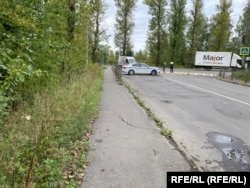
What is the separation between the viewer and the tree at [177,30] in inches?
2366

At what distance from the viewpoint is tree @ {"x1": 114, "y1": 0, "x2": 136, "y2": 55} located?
56344 millimetres

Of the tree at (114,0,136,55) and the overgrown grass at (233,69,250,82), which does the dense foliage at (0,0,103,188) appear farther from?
the tree at (114,0,136,55)

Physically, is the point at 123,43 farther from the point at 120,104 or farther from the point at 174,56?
the point at 120,104

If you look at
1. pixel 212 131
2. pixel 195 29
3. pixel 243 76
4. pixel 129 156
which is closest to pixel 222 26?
pixel 195 29

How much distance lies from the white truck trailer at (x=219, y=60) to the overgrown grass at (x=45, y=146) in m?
44.7

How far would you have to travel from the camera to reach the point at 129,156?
4.92m

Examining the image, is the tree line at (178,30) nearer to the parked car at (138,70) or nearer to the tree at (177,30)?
the tree at (177,30)

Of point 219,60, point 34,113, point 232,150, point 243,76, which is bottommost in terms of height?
point 232,150

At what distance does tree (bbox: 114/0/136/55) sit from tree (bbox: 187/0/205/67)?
14251mm

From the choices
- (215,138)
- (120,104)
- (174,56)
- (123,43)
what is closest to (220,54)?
(174,56)

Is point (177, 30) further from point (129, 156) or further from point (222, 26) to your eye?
point (129, 156)

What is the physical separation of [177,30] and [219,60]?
1663cm

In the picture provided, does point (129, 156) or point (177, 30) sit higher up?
point (177, 30)

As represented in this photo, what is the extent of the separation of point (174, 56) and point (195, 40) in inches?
266
